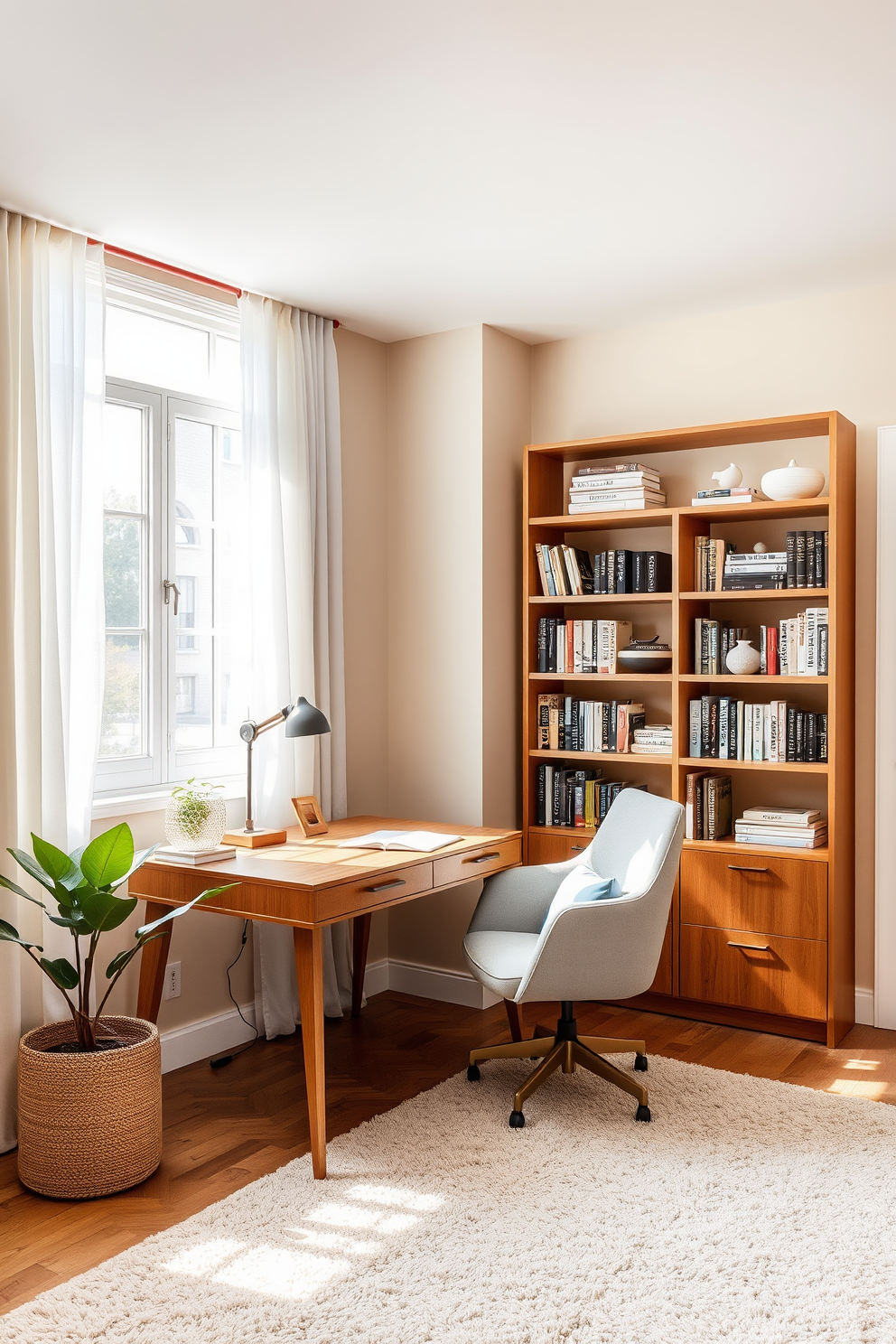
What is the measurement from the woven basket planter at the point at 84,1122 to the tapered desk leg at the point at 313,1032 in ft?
1.39

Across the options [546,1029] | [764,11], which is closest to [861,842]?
[546,1029]

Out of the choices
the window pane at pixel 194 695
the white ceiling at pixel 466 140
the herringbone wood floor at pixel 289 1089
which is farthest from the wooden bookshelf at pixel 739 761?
the window pane at pixel 194 695

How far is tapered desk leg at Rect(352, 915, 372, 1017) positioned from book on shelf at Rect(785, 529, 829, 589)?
2.00 metres

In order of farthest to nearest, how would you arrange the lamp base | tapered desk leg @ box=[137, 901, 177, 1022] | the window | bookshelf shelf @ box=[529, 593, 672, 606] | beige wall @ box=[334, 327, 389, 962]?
beige wall @ box=[334, 327, 389, 962]
bookshelf shelf @ box=[529, 593, 672, 606]
the window
the lamp base
tapered desk leg @ box=[137, 901, 177, 1022]

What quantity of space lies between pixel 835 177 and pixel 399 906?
3020 mm

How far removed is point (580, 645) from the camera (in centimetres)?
423

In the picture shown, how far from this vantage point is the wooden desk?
277cm

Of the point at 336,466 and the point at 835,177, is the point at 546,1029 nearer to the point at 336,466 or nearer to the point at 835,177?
the point at 336,466

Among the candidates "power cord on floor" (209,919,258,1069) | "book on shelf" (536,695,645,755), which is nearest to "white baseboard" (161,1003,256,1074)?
"power cord on floor" (209,919,258,1069)

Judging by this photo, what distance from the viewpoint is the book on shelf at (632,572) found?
13.4ft

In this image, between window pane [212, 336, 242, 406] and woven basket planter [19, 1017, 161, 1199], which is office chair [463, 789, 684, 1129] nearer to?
woven basket planter [19, 1017, 161, 1199]

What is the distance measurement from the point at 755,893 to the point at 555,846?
2.62ft

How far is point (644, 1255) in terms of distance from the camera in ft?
7.79

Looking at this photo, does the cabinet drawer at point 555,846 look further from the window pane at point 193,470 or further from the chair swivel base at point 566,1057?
the window pane at point 193,470
